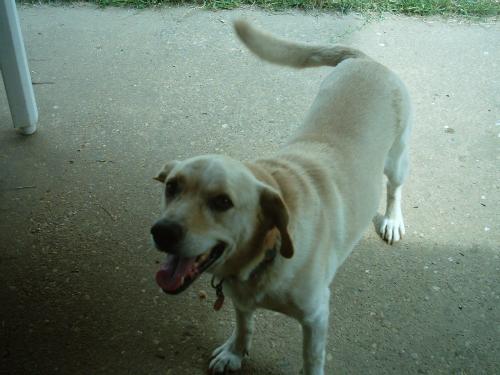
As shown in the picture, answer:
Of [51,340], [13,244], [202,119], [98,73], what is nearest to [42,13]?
[98,73]

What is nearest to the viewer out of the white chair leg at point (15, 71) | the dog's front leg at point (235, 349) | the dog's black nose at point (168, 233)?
the dog's black nose at point (168, 233)

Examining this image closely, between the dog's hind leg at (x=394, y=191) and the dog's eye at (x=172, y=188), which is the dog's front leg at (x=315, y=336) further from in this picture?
the dog's hind leg at (x=394, y=191)

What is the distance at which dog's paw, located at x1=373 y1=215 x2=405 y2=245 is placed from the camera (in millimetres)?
2648

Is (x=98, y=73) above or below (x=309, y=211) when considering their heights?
below

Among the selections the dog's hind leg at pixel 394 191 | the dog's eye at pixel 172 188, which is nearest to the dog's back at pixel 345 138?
the dog's hind leg at pixel 394 191

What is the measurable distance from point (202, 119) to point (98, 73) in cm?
104

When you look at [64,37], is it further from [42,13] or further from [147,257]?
[147,257]

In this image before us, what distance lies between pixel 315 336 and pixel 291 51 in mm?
1361

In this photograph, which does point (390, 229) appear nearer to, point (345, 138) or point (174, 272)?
point (345, 138)

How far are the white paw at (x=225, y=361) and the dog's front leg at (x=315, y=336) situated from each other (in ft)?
0.93

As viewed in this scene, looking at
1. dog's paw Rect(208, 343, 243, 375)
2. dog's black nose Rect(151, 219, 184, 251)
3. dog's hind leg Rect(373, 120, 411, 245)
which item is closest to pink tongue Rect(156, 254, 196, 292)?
dog's black nose Rect(151, 219, 184, 251)

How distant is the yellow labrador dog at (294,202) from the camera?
155 cm

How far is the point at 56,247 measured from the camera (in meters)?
2.58

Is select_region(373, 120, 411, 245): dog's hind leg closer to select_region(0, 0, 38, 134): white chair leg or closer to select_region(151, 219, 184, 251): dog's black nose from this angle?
select_region(151, 219, 184, 251): dog's black nose
